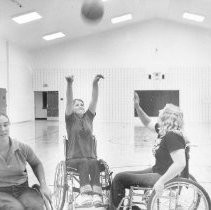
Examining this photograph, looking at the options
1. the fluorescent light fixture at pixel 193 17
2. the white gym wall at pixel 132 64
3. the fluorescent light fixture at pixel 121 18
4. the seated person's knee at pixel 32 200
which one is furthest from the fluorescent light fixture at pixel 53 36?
the seated person's knee at pixel 32 200

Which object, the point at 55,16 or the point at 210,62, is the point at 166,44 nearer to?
the point at 210,62

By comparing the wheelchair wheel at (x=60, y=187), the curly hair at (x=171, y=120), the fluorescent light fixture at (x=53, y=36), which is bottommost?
the wheelchair wheel at (x=60, y=187)

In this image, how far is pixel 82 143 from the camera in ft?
9.60

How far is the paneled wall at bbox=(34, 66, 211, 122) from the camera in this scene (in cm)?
1412

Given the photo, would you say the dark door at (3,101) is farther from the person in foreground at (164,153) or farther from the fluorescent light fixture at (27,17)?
the person in foreground at (164,153)

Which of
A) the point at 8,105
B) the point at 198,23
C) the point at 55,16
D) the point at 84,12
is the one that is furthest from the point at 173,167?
the point at 198,23

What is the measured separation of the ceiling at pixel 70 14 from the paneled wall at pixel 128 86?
4.71 feet

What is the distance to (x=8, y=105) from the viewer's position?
12.7 m

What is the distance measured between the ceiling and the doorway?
2325 millimetres

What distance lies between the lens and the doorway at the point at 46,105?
16016mm

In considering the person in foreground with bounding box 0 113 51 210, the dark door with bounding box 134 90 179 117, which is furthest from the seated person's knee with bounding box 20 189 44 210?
the dark door with bounding box 134 90 179 117

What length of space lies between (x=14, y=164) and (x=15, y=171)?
4 centimetres

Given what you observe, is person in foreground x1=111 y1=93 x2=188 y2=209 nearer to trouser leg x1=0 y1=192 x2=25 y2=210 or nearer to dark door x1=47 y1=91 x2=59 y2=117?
trouser leg x1=0 y1=192 x2=25 y2=210

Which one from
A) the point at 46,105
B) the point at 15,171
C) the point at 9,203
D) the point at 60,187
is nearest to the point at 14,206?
the point at 9,203
